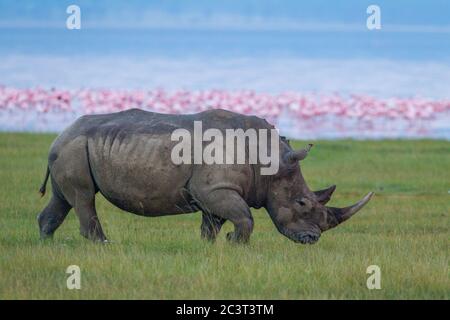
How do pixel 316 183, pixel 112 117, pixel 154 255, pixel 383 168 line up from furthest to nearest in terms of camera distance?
pixel 383 168 < pixel 316 183 < pixel 112 117 < pixel 154 255

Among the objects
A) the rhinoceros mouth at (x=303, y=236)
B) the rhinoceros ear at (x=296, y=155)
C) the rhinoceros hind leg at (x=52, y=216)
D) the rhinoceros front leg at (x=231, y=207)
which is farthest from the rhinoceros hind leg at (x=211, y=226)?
the rhinoceros hind leg at (x=52, y=216)

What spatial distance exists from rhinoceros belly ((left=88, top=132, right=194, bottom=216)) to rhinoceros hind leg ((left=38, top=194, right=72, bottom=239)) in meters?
0.70

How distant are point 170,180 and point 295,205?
128 centimetres

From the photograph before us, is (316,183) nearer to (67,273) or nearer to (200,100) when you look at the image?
(67,273)

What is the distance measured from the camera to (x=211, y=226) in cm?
1347

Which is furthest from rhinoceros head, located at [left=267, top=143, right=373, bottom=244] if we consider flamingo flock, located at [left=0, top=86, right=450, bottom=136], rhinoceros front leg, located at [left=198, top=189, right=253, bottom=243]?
flamingo flock, located at [left=0, top=86, right=450, bottom=136]

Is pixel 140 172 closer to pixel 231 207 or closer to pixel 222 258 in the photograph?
pixel 231 207

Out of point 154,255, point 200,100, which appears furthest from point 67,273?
point 200,100

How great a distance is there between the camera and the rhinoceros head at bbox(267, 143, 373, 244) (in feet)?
42.6

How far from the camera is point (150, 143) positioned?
508 inches

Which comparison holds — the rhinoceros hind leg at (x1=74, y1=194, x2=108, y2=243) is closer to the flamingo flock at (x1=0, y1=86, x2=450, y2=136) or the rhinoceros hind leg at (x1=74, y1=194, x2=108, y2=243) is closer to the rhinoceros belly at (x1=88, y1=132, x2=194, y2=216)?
the rhinoceros belly at (x1=88, y1=132, x2=194, y2=216)

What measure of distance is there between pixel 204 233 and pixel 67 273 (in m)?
2.38

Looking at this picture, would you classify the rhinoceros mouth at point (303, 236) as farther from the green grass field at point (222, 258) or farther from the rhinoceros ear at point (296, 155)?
the rhinoceros ear at point (296, 155)

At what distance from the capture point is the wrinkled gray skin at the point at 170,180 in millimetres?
12781
